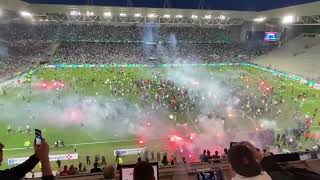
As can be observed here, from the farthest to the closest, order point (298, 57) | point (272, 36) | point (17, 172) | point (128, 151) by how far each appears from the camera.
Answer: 1. point (272, 36)
2. point (298, 57)
3. point (128, 151)
4. point (17, 172)

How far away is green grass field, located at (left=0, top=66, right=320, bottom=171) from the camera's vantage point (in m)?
18.2

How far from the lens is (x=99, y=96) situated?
2772 centimetres

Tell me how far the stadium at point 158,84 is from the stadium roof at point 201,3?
9 cm

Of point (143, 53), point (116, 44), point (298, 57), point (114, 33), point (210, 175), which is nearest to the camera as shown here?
point (210, 175)

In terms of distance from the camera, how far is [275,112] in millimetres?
23875

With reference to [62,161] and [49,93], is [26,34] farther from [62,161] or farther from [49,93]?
[62,161]

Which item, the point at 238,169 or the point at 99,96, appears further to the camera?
the point at 99,96

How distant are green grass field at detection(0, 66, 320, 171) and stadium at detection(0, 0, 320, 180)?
3.8 inches

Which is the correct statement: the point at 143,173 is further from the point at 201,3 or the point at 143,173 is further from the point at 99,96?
the point at 99,96

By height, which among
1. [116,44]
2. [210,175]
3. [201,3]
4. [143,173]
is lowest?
[210,175]

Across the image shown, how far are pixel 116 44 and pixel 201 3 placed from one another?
88.3ft

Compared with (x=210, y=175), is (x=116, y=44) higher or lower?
higher

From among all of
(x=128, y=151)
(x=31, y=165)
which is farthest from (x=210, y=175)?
(x=128, y=151)

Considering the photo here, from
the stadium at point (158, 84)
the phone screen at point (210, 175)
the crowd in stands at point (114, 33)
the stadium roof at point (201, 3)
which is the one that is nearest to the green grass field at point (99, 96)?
the stadium at point (158, 84)
